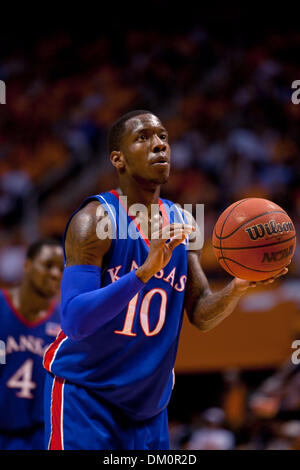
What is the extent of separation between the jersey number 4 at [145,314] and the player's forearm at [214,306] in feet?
0.71

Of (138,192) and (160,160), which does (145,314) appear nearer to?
(138,192)

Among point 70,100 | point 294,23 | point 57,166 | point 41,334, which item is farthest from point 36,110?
point 41,334

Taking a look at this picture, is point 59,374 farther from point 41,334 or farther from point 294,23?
point 294,23

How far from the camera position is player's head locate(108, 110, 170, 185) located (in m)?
2.81

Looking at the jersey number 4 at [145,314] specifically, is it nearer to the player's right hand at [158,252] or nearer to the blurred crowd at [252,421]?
the player's right hand at [158,252]

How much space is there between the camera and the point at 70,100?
11.4m

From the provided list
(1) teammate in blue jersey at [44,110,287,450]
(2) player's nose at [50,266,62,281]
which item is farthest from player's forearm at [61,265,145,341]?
(2) player's nose at [50,266,62,281]

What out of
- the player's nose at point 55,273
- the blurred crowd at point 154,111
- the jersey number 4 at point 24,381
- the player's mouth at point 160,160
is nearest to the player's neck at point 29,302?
the player's nose at point 55,273

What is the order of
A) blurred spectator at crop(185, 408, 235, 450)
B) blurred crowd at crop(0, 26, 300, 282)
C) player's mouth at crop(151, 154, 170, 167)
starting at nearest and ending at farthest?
player's mouth at crop(151, 154, 170, 167) < blurred spectator at crop(185, 408, 235, 450) < blurred crowd at crop(0, 26, 300, 282)

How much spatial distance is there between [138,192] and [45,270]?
149 cm

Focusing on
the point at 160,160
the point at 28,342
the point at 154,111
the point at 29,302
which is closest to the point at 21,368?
the point at 28,342

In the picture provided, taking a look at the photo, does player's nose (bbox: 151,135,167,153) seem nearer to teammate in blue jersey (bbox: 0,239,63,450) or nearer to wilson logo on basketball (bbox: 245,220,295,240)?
wilson logo on basketball (bbox: 245,220,295,240)

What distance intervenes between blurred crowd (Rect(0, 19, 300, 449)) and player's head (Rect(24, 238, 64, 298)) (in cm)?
271

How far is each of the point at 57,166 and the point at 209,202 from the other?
2948 mm
